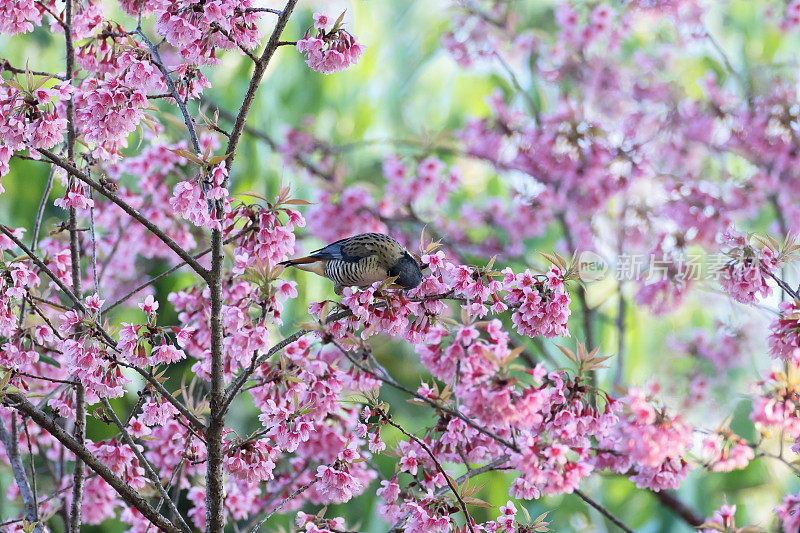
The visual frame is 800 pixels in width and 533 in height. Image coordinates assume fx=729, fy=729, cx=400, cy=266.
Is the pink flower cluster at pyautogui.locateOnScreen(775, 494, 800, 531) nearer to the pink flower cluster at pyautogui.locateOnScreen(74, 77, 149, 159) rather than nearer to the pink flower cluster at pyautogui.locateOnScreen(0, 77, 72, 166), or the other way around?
the pink flower cluster at pyautogui.locateOnScreen(74, 77, 149, 159)

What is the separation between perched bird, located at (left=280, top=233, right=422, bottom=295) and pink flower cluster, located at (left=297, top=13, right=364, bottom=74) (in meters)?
0.45

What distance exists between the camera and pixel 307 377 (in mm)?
1498

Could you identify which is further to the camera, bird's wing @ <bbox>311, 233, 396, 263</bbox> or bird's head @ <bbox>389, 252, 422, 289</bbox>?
bird's wing @ <bbox>311, 233, 396, 263</bbox>

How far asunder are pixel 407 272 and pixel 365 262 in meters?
0.20

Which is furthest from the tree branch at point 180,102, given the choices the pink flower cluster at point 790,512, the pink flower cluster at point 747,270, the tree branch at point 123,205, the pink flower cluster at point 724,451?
the pink flower cluster at point 790,512

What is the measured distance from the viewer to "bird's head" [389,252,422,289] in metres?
1.60

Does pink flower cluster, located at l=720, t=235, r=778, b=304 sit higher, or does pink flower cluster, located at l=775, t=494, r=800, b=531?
pink flower cluster, located at l=720, t=235, r=778, b=304

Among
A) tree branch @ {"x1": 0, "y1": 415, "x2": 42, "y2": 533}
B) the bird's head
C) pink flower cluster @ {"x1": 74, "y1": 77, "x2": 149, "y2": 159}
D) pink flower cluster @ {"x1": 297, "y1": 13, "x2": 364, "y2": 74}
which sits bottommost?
tree branch @ {"x1": 0, "y1": 415, "x2": 42, "y2": 533}

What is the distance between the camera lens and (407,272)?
161cm

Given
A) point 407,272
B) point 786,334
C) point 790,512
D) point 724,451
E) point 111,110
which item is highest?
point 111,110

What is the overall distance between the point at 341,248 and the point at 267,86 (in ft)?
11.1

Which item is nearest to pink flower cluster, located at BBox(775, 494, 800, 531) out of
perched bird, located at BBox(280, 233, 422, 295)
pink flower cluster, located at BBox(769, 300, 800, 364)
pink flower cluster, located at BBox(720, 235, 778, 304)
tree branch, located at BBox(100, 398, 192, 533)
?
pink flower cluster, located at BBox(769, 300, 800, 364)

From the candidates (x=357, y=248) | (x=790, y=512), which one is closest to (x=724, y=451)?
(x=790, y=512)

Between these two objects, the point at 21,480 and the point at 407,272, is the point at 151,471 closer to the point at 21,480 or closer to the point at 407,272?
the point at 21,480
